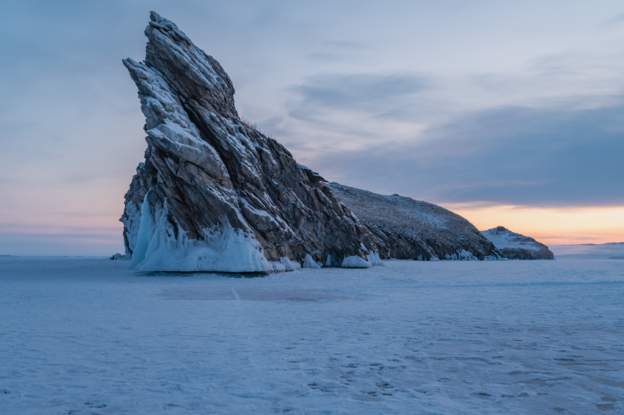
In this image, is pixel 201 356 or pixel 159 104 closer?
pixel 201 356

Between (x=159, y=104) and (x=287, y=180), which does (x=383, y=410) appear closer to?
(x=159, y=104)

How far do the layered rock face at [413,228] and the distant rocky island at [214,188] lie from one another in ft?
101

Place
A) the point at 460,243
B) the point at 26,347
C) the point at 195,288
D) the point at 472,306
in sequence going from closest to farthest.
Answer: the point at 26,347
the point at 472,306
the point at 195,288
the point at 460,243

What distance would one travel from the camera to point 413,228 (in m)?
94.3

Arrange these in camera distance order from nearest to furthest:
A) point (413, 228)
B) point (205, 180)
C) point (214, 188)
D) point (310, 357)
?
1. point (310, 357)
2. point (205, 180)
3. point (214, 188)
4. point (413, 228)

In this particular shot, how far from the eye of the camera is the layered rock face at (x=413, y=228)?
86.9 m

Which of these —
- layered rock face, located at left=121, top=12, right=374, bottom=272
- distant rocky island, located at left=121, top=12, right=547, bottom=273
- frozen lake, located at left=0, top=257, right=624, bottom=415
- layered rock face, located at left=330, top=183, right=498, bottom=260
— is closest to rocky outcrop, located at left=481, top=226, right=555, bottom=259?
layered rock face, located at left=330, top=183, right=498, bottom=260

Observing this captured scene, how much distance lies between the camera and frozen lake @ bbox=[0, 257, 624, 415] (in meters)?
6.93

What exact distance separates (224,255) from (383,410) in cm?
2826

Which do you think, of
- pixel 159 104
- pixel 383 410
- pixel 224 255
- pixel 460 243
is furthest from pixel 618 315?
pixel 460 243

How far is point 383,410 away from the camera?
6.57 m

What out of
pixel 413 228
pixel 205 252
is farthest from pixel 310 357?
pixel 413 228

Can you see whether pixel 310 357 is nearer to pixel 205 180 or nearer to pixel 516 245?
pixel 205 180

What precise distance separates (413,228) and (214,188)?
63483mm
